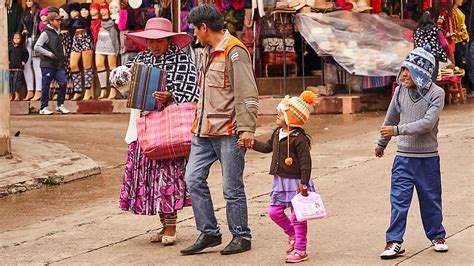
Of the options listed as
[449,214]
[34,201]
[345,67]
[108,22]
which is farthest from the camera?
[108,22]

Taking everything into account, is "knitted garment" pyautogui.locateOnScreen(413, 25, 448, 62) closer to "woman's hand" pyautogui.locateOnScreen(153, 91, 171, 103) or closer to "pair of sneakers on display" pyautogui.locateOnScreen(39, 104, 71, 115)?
"pair of sneakers on display" pyautogui.locateOnScreen(39, 104, 71, 115)

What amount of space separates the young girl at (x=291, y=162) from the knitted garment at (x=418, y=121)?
630mm

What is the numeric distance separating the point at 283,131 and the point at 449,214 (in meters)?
2.06

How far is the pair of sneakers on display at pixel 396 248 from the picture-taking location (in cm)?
700

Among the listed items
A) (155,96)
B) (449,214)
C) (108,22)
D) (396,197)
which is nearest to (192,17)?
(155,96)

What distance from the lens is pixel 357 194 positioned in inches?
379

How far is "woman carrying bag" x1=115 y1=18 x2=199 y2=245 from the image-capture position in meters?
7.91

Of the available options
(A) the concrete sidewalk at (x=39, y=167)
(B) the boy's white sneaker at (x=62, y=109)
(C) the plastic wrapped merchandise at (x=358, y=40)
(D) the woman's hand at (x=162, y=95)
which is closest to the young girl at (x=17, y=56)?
(B) the boy's white sneaker at (x=62, y=109)

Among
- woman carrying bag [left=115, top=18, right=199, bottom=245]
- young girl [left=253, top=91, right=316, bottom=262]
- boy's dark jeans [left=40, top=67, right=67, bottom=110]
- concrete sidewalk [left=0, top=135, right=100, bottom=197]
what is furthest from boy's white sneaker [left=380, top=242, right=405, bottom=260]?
boy's dark jeans [left=40, top=67, right=67, bottom=110]

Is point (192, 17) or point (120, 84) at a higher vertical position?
point (192, 17)

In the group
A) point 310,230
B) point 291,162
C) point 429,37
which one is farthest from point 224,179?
point 429,37

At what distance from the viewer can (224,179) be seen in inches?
292

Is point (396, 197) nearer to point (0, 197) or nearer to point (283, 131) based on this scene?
point (283, 131)

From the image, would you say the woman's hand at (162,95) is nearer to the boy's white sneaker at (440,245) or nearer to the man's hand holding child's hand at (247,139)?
the man's hand holding child's hand at (247,139)
